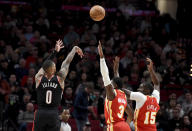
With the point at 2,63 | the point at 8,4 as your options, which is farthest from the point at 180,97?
the point at 8,4

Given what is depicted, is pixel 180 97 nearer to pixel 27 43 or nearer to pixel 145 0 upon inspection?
pixel 27 43

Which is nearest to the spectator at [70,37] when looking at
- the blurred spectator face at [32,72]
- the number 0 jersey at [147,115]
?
the blurred spectator face at [32,72]

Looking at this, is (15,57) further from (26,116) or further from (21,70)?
(26,116)

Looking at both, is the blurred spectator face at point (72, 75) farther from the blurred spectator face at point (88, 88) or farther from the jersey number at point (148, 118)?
the jersey number at point (148, 118)

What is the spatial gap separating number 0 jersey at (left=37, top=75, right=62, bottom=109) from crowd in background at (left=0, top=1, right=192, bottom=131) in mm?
4944

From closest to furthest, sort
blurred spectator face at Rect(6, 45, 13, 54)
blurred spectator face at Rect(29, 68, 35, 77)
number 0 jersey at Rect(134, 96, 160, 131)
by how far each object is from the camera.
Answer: number 0 jersey at Rect(134, 96, 160, 131) → blurred spectator face at Rect(29, 68, 35, 77) → blurred spectator face at Rect(6, 45, 13, 54)

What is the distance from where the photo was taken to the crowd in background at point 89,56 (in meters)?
12.7

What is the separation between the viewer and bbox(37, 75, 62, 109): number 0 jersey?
23.3 feet

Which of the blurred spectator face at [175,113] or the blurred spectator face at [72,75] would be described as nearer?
the blurred spectator face at [175,113]

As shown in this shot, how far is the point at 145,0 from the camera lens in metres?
23.7

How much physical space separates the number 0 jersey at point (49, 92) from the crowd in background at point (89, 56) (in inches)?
195

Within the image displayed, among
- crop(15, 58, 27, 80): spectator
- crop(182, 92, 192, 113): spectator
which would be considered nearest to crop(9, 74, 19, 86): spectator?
crop(15, 58, 27, 80): spectator

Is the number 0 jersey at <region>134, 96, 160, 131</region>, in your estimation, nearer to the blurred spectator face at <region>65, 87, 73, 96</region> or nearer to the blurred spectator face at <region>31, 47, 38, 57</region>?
the blurred spectator face at <region>65, 87, 73, 96</region>

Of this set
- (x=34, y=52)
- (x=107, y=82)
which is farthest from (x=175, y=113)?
(x=107, y=82)
